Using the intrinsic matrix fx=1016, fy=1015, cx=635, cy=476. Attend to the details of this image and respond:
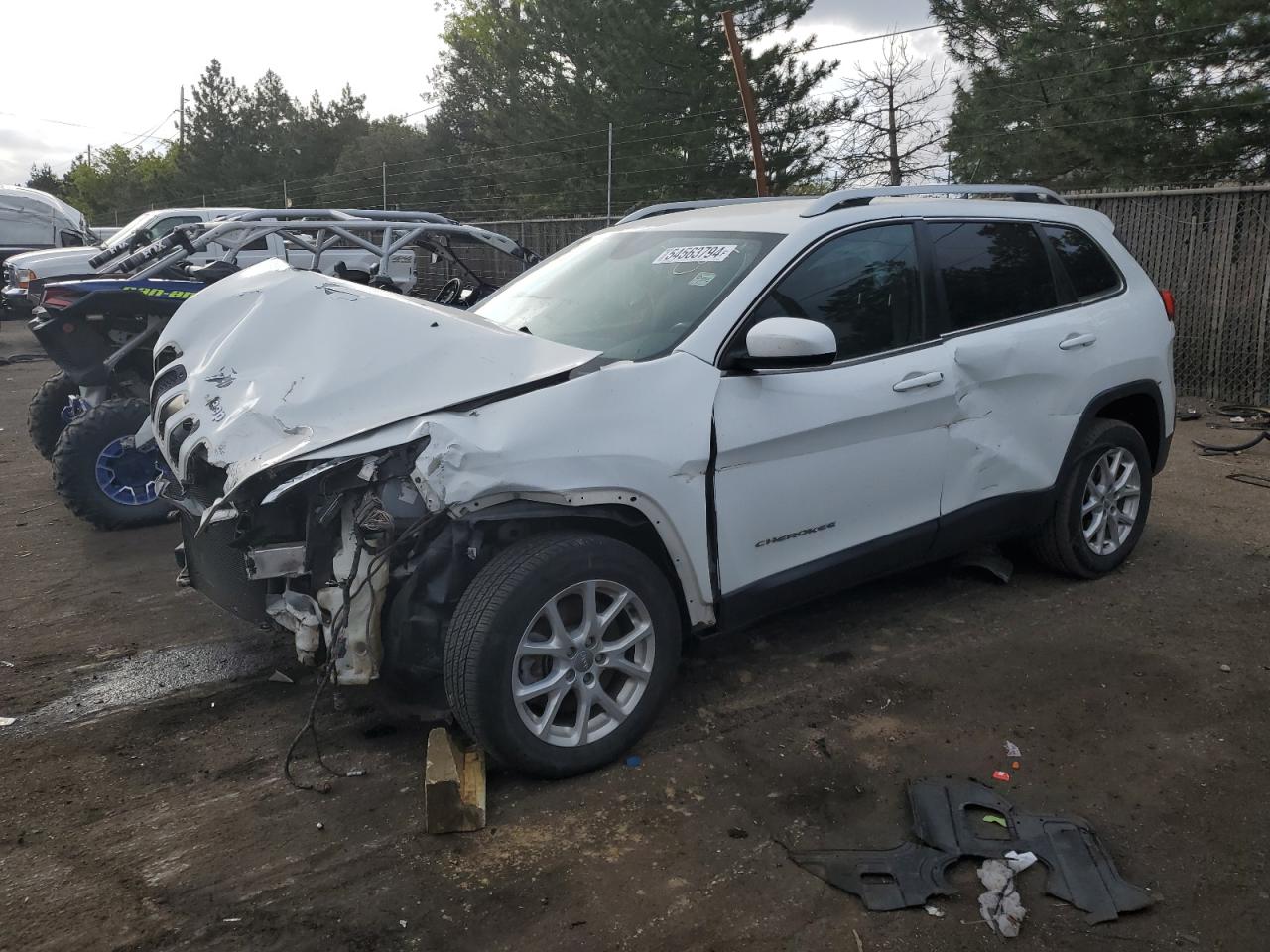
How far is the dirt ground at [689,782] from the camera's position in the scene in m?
2.64

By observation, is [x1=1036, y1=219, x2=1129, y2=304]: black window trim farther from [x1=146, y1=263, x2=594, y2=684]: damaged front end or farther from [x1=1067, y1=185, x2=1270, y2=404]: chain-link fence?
[x1=1067, y1=185, x2=1270, y2=404]: chain-link fence

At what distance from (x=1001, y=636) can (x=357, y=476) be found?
2.86 metres

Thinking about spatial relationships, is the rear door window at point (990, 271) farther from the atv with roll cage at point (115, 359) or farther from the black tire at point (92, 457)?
the black tire at point (92, 457)

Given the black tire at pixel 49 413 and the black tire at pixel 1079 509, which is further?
the black tire at pixel 49 413

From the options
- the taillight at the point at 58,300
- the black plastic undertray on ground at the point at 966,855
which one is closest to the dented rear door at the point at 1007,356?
the black plastic undertray on ground at the point at 966,855

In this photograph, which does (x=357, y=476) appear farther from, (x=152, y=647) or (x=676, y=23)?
(x=676, y=23)

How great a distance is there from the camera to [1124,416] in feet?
17.1

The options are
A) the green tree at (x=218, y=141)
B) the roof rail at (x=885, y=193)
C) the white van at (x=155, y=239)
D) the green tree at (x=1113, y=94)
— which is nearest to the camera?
the roof rail at (x=885, y=193)

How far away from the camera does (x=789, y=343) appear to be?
339 centimetres

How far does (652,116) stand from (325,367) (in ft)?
57.6

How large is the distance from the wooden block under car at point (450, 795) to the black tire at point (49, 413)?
530 centimetres

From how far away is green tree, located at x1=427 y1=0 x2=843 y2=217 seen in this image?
1809cm

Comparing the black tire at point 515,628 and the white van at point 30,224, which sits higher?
the white van at point 30,224

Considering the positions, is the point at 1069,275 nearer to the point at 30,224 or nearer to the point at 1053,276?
the point at 1053,276
